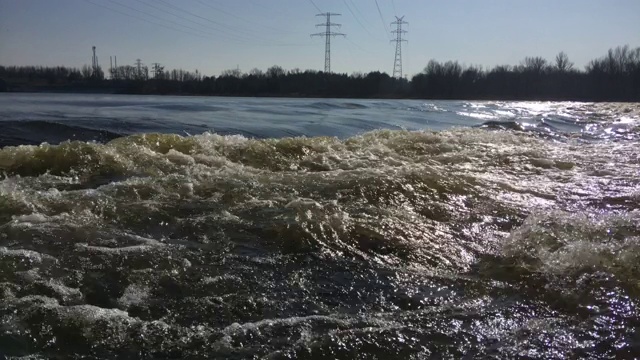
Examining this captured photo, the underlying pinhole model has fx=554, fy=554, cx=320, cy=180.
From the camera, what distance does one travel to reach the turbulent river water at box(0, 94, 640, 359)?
3.12m

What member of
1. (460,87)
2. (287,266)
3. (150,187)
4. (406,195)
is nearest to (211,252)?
(287,266)

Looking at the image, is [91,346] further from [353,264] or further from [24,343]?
[353,264]

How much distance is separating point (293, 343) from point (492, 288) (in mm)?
1646

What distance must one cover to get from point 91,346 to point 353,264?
6.91ft

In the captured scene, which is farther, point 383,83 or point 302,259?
point 383,83

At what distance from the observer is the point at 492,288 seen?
3.97 m

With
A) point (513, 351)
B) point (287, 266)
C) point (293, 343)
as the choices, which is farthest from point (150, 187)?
point (513, 351)

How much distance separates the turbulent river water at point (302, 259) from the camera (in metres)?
3.12

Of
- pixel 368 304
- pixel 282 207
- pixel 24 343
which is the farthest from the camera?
pixel 282 207

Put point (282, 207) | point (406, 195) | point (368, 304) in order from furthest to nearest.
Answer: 1. point (406, 195)
2. point (282, 207)
3. point (368, 304)

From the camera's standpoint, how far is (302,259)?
4.51m

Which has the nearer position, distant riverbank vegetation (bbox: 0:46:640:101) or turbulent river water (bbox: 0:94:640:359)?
turbulent river water (bbox: 0:94:640:359)

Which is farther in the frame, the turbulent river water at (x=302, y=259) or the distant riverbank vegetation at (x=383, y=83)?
the distant riverbank vegetation at (x=383, y=83)

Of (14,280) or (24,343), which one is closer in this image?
(24,343)
